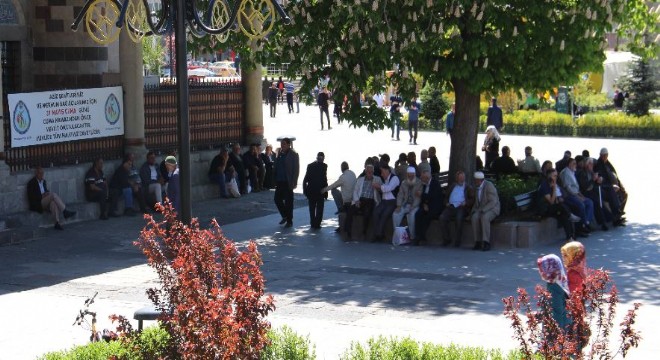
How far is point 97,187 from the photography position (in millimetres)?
22531

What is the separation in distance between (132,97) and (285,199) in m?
4.36

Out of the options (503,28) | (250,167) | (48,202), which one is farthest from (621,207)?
(48,202)

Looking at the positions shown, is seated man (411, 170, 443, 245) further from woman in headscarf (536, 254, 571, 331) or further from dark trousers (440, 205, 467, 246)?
woman in headscarf (536, 254, 571, 331)

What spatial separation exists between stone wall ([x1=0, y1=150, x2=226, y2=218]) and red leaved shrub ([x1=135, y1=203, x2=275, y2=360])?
12448 mm

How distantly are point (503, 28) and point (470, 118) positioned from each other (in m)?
2.39

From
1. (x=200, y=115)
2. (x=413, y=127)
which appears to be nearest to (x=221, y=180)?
(x=200, y=115)

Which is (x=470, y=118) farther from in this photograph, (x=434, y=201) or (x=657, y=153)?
(x=657, y=153)

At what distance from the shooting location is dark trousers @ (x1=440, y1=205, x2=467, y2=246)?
19.5m

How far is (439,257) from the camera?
18.8m

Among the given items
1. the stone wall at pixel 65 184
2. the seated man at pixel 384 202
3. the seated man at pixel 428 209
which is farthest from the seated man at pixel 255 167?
the seated man at pixel 428 209

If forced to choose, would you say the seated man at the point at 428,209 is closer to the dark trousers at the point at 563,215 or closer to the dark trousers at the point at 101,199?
the dark trousers at the point at 563,215

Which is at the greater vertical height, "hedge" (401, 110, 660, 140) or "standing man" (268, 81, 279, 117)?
"standing man" (268, 81, 279, 117)

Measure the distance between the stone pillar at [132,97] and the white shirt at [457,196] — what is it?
7237mm

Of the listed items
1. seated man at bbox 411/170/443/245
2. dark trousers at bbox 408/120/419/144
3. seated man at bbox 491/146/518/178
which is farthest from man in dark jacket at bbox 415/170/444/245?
dark trousers at bbox 408/120/419/144
